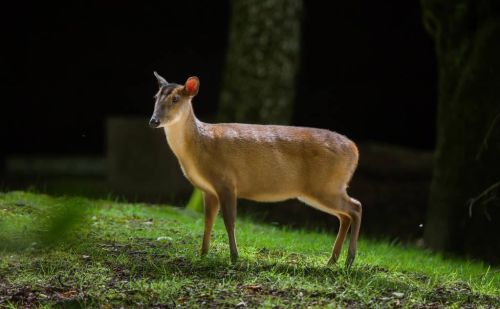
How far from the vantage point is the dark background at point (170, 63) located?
13.3 metres

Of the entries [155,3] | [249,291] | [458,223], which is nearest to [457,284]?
[249,291]

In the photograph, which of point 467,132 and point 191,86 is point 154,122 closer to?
point 191,86

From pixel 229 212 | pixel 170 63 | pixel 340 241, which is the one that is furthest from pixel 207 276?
pixel 170 63

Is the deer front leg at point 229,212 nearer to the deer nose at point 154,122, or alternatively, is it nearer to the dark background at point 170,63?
the deer nose at point 154,122

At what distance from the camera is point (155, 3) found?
1335cm

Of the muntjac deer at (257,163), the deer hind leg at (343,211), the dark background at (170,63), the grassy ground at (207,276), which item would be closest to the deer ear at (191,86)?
the muntjac deer at (257,163)

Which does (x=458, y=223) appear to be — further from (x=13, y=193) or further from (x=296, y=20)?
(x=13, y=193)

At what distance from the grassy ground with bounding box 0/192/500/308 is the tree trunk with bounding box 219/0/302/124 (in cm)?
394

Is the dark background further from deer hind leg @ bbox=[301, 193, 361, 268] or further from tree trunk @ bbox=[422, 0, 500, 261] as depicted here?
deer hind leg @ bbox=[301, 193, 361, 268]

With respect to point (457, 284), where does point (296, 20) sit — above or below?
Result: above

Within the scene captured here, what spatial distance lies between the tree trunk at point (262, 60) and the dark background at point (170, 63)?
2.76m

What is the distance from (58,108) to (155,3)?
2.24 m

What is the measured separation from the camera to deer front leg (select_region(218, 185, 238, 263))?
17.7ft

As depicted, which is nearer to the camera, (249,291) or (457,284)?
(249,291)
